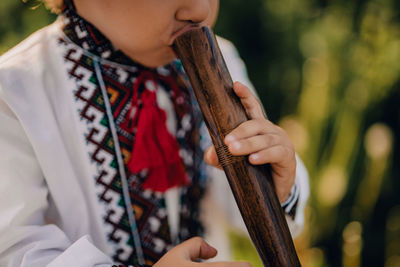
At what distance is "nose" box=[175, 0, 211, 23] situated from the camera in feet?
1.54

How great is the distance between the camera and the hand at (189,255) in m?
0.47

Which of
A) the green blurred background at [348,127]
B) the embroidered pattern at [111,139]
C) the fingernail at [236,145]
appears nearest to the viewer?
the fingernail at [236,145]

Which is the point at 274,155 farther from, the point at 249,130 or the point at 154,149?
the point at 154,149

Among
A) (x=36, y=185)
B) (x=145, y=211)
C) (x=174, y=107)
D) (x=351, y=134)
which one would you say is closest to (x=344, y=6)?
(x=351, y=134)

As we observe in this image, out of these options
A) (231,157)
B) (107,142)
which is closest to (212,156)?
(231,157)

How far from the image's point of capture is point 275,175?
55 centimetres

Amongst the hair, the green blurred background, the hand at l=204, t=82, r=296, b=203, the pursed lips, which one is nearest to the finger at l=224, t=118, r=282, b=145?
the hand at l=204, t=82, r=296, b=203

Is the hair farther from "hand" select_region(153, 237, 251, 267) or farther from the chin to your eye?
"hand" select_region(153, 237, 251, 267)

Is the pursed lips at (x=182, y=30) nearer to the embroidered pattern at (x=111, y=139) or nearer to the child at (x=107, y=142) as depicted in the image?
the child at (x=107, y=142)

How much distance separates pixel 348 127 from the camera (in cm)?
132

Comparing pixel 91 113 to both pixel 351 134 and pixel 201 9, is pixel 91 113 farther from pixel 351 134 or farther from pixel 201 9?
pixel 351 134

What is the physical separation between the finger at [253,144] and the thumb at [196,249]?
142 mm

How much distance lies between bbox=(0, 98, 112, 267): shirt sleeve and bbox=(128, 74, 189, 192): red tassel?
5.2 inches

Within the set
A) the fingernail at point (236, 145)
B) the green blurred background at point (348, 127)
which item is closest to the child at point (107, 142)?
the fingernail at point (236, 145)
